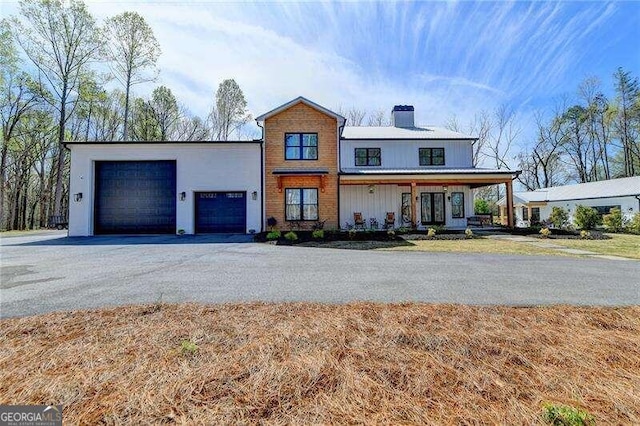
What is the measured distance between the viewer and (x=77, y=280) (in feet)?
19.4

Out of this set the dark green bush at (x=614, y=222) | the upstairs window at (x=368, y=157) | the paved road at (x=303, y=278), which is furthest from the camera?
the upstairs window at (x=368, y=157)

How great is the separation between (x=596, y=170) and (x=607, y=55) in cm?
2875

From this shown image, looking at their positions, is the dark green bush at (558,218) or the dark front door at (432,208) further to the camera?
the dark green bush at (558,218)

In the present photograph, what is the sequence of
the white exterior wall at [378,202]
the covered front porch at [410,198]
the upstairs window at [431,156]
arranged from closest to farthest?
the covered front porch at [410,198] → the white exterior wall at [378,202] → the upstairs window at [431,156]

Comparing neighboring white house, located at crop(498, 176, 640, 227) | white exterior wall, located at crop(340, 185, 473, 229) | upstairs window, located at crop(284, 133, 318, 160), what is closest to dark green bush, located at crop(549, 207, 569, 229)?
neighboring white house, located at crop(498, 176, 640, 227)

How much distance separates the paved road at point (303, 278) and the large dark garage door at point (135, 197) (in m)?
6.20

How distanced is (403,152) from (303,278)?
15.1 meters

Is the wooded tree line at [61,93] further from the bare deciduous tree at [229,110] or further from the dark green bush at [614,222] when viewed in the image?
the dark green bush at [614,222]

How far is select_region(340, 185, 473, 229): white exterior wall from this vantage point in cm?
1788

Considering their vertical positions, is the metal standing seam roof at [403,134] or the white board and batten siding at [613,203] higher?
the metal standing seam roof at [403,134]

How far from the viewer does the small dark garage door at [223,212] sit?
52.7 feet

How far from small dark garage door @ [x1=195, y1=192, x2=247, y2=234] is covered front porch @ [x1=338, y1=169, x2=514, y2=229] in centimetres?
550

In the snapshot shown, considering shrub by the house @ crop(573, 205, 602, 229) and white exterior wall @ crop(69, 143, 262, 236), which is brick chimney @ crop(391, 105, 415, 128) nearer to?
white exterior wall @ crop(69, 143, 262, 236)

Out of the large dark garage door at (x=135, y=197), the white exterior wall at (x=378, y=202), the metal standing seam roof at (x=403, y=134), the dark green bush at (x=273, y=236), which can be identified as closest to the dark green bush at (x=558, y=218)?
the white exterior wall at (x=378, y=202)
